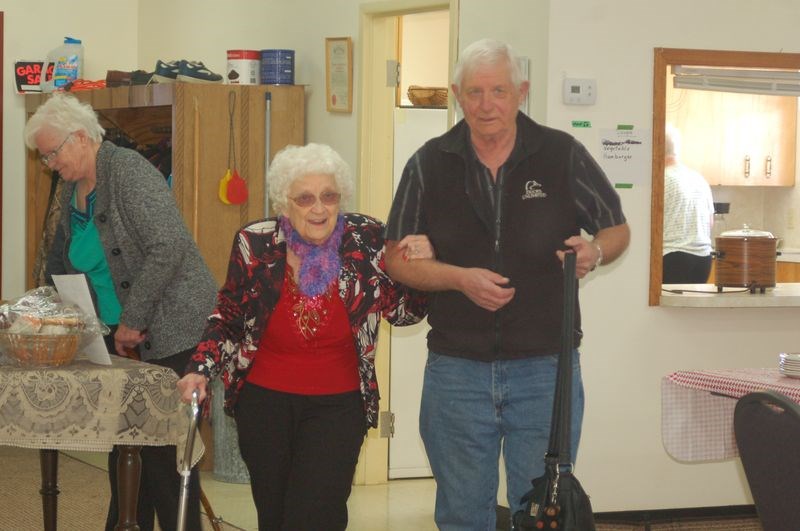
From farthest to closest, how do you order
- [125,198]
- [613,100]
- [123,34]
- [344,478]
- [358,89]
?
1. [123,34]
2. [358,89]
3. [613,100]
4. [125,198]
5. [344,478]

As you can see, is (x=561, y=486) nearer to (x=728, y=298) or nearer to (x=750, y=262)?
(x=728, y=298)

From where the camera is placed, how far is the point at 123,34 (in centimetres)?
695

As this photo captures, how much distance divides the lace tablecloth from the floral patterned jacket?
27cm

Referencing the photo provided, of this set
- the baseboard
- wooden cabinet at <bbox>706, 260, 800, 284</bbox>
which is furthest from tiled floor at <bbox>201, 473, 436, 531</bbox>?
wooden cabinet at <bbox>706, 260, 800, 284</bbox>

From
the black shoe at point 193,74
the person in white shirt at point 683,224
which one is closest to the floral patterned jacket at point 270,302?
the person in white shirt at point 683,224

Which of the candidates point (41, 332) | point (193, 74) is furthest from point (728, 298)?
point (41, 332)

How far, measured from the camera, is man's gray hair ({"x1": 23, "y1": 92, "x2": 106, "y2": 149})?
349cm

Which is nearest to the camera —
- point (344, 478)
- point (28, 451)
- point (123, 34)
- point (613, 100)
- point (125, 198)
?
point (344, 478)

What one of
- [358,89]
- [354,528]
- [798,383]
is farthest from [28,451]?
[798,383]

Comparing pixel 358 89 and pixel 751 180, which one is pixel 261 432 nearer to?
pixel 358 89

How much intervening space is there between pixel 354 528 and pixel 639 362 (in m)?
1.32

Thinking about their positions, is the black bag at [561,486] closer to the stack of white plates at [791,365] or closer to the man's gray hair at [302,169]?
the man's gray hair at [302,169]

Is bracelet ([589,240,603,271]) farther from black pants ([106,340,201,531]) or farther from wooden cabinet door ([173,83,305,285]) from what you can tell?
wooden cabinet door ([173,83,305,285])

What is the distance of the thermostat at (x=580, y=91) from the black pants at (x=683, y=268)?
3.63 ft
